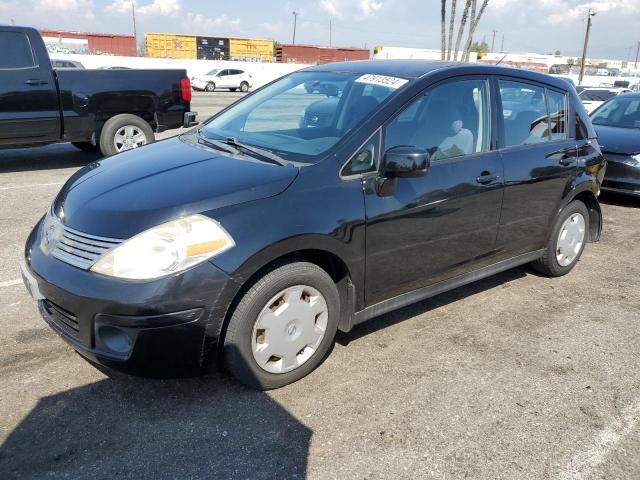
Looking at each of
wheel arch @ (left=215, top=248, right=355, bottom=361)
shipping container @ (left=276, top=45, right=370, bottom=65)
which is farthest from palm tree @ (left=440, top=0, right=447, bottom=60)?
shipping container @ (left=276, top=45, right=370, bottom=65)

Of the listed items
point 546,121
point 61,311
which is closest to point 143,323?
point 61,311

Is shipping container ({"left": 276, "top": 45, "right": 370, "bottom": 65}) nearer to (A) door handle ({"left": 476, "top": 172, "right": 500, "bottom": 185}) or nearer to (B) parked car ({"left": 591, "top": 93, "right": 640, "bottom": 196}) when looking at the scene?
Answer: (B) parked car ({"left": 591, "top": 93, "right": 640, "bottom": 196})

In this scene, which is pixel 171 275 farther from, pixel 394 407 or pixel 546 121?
pixel 546 121

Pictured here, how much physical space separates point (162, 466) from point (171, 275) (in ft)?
2.76

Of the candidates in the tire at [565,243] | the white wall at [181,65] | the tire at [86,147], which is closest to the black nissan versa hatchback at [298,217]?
the tire at [565,243]

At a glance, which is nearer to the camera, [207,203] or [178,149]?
[207,203]

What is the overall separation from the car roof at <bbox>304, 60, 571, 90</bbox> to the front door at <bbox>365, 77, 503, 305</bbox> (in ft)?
0.34

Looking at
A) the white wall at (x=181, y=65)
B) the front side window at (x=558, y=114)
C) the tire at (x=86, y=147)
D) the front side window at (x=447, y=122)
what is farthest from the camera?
the white wall at (x=181, y=65)

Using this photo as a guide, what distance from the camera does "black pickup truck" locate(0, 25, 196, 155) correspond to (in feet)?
25.5

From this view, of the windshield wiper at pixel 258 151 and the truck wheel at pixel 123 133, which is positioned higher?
the windshield wiper at pixel 258 151

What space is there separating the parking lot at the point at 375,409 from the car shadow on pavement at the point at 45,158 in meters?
5.18

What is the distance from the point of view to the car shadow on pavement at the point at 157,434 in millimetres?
2443

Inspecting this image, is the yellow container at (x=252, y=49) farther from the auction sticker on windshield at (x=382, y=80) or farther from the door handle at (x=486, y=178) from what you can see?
the door handle at (x=486, y=178)

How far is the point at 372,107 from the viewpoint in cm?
336
